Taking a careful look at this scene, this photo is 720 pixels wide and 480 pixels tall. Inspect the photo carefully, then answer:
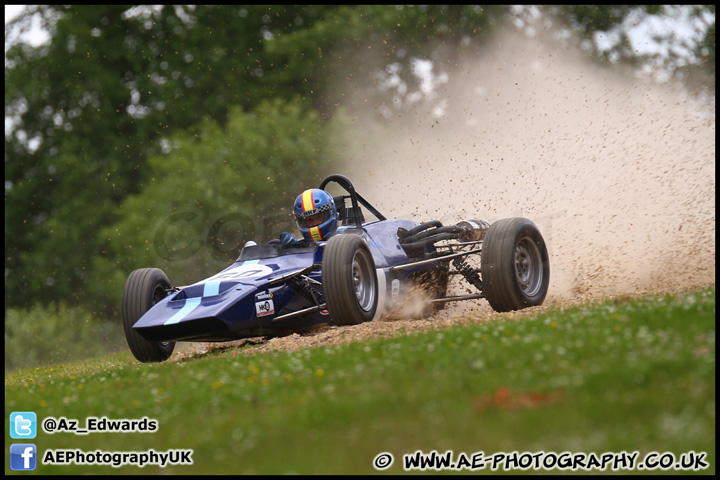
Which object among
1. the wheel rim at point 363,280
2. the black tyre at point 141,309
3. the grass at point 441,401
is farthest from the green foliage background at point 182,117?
the grass at point 441,401

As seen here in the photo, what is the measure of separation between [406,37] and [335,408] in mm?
32120

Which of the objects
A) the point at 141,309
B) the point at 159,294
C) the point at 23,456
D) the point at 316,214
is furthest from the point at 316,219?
the point at 23,456

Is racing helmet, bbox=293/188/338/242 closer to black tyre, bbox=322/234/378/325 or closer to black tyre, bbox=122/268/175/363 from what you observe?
black tyre, bbox=322/234/378/325

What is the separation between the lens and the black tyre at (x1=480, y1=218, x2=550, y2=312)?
12.9 m

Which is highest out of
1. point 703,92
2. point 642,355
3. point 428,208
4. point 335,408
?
point 703,92

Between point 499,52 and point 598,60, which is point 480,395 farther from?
point 499,52

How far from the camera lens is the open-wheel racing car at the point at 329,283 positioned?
11.6m

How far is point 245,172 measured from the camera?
29734 millimetres

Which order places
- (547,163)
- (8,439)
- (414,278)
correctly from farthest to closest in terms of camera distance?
(547,163)
(414,278)
(8,439)

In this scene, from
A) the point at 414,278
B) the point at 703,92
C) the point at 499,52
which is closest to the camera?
the point at 414,278

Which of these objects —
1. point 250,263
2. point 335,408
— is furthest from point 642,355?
point 250,263
